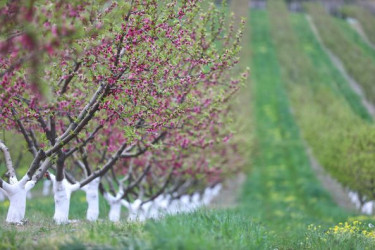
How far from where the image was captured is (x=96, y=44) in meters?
10.1

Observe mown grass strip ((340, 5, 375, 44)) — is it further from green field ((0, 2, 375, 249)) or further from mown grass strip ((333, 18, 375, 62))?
green field ((0, 2, 375, 249))

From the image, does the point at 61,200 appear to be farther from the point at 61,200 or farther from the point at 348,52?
the point at 348,52

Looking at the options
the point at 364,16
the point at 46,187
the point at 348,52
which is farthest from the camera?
the point at 364,16

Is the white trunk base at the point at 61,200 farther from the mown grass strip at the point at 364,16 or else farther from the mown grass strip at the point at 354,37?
the mown grass strip at the point at 364,16

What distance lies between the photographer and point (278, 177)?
47000mm

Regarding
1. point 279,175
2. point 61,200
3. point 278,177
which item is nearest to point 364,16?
point 279,175

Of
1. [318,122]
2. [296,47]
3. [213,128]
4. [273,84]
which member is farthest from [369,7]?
[213,128]

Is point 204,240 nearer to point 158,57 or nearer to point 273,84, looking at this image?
point 158,57

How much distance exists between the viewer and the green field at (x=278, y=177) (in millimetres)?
9000

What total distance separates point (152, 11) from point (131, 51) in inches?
38.2

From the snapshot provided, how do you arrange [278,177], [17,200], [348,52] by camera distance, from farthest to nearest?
[348,52] → [278,177] → [17,200]

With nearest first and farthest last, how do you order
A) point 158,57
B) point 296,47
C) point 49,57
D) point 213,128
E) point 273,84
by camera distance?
point 49,57, point 158,57, point 213,128, point 273,84, point 296,47

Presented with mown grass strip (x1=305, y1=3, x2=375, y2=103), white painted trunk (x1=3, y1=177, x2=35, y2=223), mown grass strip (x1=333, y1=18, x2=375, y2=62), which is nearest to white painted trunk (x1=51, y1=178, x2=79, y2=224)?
white painted trunk (x1=3, y1=177, x2=35, y2=223)

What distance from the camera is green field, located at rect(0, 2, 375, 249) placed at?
9.00 meters
